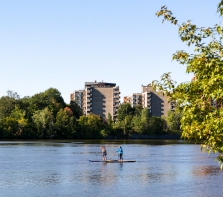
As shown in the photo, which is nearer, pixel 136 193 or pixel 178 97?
pixel 178 97

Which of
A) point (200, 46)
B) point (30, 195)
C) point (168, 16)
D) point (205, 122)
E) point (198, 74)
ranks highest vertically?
point (168, 16)

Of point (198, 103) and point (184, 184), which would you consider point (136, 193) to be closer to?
point (184, 184)

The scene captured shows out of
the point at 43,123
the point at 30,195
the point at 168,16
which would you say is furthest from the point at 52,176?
the point at 43,123

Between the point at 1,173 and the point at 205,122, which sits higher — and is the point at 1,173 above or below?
below

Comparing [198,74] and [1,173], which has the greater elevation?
[198,74]

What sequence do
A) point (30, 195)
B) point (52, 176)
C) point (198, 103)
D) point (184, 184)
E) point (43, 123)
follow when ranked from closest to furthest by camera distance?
point (198, 103), point (30, 195), point (184, 184), point (52, 176), point (43, 123)

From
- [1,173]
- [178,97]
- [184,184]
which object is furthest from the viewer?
[1,173]

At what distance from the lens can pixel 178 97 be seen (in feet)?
61.4

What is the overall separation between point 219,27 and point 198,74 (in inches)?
77.6

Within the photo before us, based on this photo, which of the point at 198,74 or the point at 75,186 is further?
the point at 75,186

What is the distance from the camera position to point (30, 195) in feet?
120

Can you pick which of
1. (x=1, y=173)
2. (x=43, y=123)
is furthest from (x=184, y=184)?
(x=43, y=123)

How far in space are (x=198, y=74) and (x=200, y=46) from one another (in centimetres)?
159

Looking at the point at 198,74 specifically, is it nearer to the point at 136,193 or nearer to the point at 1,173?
the point at 136,193
